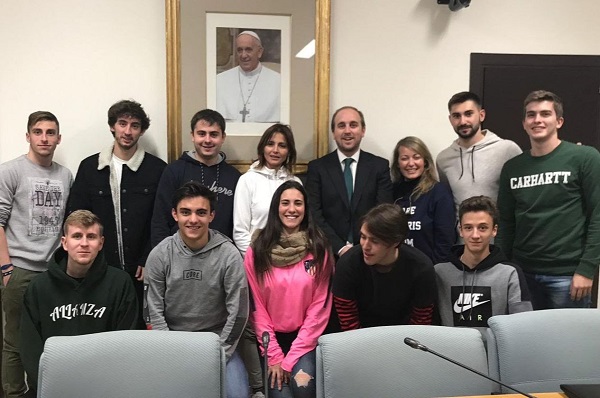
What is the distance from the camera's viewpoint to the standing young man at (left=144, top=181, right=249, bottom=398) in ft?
7.55

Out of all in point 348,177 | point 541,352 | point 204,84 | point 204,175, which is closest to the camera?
point 541,352

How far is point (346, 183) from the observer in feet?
9.26

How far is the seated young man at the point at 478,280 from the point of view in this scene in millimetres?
2223

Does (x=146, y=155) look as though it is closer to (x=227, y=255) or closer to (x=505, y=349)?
(x=227, y=255)

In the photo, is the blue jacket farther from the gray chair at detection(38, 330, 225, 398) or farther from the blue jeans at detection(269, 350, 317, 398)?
the gray chair at detection(38, 330, 225, 398)

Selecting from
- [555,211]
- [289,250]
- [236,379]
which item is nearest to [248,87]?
[289,250]

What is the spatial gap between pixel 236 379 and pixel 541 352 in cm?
120

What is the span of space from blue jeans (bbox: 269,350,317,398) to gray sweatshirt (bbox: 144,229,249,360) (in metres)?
0.28

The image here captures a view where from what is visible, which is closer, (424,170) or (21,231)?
(21,231)

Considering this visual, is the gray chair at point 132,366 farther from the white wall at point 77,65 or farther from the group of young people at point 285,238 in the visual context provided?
the white wall at point 77,65

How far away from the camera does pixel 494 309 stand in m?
2.22

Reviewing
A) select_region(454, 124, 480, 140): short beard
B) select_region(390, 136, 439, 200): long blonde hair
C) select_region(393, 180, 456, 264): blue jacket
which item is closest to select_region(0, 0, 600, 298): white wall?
select_region(390, 136, 439, 200): long blonde hair

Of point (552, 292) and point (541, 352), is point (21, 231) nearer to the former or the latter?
point (541, 352)

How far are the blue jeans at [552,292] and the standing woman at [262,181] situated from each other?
1303mm
